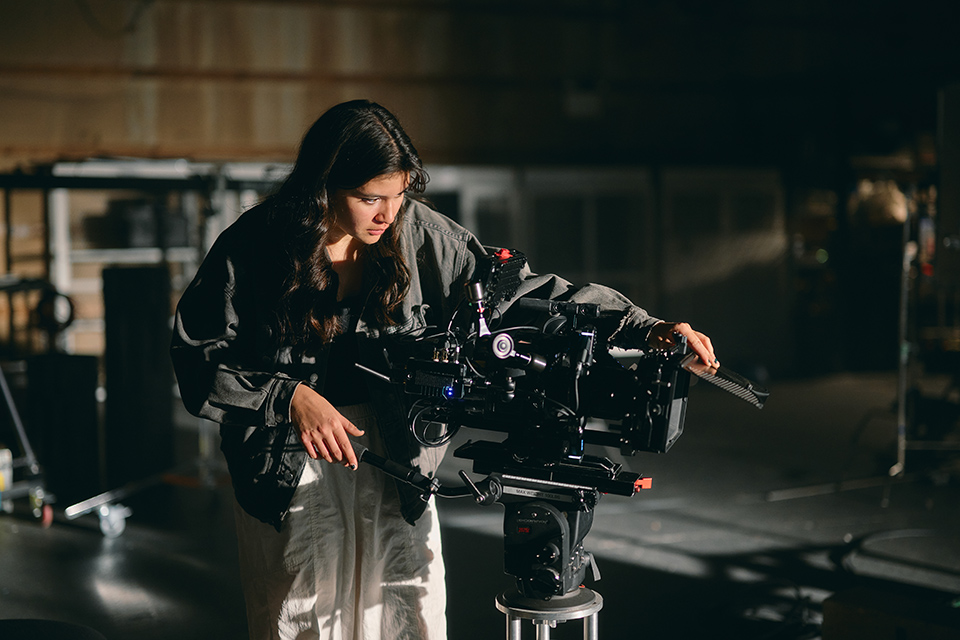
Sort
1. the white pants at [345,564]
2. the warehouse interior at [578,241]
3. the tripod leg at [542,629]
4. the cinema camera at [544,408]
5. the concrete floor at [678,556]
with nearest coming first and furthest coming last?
the cinema camera at [544,408] < the tripod leg at [542,629] < the white pants at [345,564] < the concrete floor at [678,556] < the warehouse interior at [578,241]

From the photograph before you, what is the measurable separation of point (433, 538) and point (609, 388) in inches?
21.4

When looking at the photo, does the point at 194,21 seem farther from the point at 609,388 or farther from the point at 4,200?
the point at 609,388

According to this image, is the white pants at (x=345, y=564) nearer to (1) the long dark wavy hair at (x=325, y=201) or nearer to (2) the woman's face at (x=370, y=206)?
(1) the long dark wavy hair at (x=325, y=201)

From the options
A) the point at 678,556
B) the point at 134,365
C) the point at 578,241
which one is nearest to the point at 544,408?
the point at 678,556

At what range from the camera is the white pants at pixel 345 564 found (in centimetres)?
153

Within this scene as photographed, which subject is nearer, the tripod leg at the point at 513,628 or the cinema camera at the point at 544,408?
the cinema camera at the point at 544,408

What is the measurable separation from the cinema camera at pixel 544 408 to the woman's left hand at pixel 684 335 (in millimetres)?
20

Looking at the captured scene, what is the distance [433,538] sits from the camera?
1.64 metres

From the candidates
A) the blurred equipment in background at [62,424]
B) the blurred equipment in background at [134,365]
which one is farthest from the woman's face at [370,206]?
the blurred equipment in background at [62,424]

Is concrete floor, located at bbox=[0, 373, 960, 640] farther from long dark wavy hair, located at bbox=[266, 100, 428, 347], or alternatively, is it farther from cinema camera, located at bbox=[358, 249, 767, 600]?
long dark wavy hair, located at bbox=[266, 100, 428, 347]

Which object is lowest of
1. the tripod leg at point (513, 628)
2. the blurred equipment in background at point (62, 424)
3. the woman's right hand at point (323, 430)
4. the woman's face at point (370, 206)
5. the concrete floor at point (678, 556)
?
the concrete floor at point (678, 556)

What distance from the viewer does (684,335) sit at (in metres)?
1.37

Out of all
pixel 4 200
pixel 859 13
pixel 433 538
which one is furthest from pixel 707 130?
pixel 433 538

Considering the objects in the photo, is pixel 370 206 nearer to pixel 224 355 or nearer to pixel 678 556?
pixel 224 355
